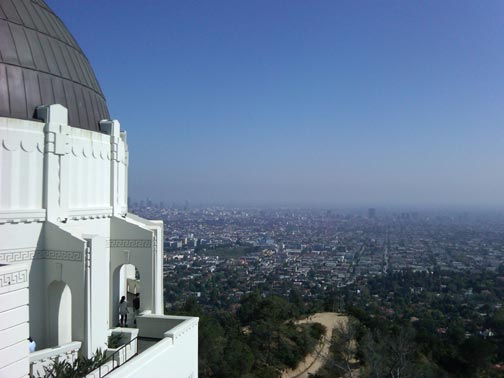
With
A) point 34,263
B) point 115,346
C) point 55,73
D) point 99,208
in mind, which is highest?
point 55,73

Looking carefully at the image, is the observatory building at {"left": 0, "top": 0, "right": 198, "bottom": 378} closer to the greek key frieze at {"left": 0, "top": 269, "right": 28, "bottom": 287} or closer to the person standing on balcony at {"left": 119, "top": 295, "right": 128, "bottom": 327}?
the person standing on balcony at {"left": 119, "top": 295, "right": 128, "bottom": 327}

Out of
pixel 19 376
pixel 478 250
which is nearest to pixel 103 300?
pixel 19 376

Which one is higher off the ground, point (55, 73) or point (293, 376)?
point (55, 73)

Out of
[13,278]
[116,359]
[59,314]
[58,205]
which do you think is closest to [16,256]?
[58,205]

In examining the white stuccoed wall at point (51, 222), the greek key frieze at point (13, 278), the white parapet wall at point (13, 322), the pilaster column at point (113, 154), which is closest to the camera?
the white parapet wall at point (13, 322)

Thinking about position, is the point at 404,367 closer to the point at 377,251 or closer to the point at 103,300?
the point at 103,300

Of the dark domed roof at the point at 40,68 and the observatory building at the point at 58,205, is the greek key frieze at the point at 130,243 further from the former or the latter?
the dark domed roof at the point at 40,68

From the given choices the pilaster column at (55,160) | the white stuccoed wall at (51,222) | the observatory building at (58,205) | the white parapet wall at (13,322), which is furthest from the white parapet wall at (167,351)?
the pilaster column at (55,160)
